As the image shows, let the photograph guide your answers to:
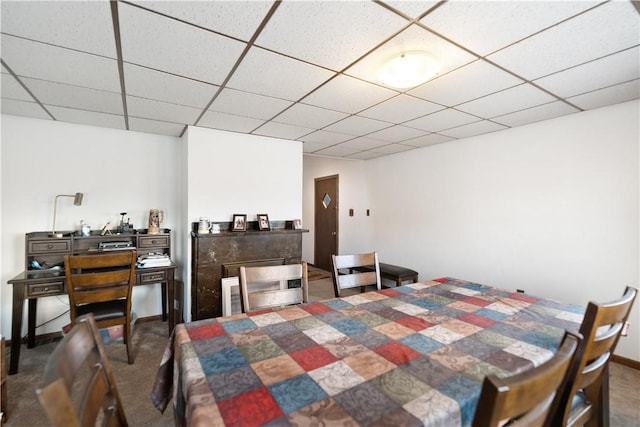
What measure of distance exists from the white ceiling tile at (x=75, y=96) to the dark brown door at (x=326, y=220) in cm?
388

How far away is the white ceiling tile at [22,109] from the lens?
7.95ft

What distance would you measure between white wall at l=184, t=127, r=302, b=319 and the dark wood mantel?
149mm

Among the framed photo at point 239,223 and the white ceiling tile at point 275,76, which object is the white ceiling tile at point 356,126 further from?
the framed photo at point 239,223

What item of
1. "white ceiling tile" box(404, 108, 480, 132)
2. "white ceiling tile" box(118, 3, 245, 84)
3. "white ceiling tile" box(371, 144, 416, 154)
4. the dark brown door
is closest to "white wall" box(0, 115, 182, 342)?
"white ceiling tile" box(118, 3, 245, 84)

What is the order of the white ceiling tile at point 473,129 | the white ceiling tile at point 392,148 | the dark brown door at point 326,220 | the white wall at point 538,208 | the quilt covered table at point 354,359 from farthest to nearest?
the dark brown door at point 326,220 < the white ceiling tile at point 392,148 < the white ceiling tile at point 473,129 < the white wall at point 538,208 < the quilt covered table at point 354,359

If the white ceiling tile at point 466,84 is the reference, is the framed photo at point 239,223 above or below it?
below

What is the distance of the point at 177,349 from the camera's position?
1.18m

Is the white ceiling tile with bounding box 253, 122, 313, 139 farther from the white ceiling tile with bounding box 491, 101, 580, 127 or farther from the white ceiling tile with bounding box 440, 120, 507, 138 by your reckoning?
the white ceiling tile with bounding box 491, 101, 580, 127

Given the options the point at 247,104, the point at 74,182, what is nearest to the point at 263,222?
the point at 247,104

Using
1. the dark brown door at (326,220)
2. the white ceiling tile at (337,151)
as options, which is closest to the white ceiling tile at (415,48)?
the white ceiling tile at (337,151)

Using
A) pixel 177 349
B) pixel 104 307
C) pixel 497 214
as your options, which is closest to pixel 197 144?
pixel 104 307

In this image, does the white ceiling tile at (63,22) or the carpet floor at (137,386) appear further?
the carpet floor at (137,386)

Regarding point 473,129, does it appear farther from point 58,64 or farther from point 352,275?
point 58,64

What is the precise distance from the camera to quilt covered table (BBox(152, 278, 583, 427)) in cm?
81
